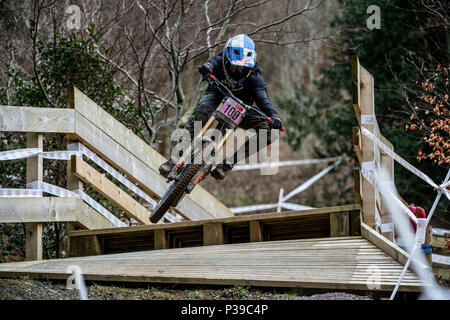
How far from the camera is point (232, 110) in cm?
720

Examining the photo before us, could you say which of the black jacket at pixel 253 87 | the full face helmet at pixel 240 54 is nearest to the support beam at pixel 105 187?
the black jacket at pixel 253 87

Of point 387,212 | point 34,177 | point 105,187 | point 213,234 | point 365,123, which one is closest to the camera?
point 365,123

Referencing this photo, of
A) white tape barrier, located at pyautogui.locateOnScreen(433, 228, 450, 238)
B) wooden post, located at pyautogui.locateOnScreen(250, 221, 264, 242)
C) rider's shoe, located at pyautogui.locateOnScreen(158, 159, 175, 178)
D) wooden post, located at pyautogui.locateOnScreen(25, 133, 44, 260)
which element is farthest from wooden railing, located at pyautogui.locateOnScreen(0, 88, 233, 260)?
white tape barrier, located at pyautogui.locateOnScreen(433, 228, 450, 238)

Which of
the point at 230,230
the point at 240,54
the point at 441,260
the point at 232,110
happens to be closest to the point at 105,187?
the point at 232,110

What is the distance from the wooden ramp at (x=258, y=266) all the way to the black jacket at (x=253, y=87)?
6.49 feet

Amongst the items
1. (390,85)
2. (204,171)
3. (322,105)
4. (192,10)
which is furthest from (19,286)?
(322,105)

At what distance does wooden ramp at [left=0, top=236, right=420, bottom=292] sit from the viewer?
490cm

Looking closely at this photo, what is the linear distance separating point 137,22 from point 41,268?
254 inches

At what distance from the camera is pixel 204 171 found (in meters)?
7.35

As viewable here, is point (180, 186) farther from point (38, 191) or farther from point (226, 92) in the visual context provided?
point (38, 191)

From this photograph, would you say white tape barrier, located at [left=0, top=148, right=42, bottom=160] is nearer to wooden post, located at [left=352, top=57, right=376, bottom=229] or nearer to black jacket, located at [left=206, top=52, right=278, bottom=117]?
black jacket, located at [left=206, top=52, right=278, bottom=117]

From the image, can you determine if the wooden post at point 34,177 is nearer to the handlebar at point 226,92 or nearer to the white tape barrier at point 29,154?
the white tape barrier at point 29,154

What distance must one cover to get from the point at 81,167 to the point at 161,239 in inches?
56.4
